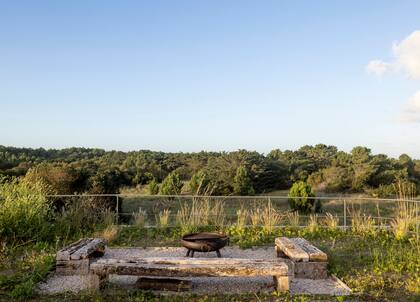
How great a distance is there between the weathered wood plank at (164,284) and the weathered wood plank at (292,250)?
136 cm

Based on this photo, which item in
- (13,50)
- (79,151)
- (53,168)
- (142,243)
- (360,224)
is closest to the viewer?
(142,243)

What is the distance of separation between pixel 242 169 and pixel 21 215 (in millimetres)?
18145

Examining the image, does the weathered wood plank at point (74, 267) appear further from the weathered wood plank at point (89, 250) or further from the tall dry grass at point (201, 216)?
the tall dry grass at point (201, 216)

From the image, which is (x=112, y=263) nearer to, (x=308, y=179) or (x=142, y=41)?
(x=142, y=41)

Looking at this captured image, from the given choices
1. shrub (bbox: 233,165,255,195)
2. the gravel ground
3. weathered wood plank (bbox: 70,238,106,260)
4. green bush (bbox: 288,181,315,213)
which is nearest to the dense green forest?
shrub (bbox: 233,165,255,195)

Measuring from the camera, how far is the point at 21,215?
6520 millimetres

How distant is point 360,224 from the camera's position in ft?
27.0

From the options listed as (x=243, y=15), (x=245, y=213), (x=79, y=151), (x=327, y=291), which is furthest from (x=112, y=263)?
(x=79, y=151)

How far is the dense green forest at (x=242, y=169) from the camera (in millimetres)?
22141

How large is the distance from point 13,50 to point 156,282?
8088 millimetres

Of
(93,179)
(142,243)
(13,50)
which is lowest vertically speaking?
(142,243)

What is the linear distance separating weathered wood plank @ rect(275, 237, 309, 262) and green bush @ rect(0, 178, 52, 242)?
12.7 ft

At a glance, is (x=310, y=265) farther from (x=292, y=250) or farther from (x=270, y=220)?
(x=270, y=220)

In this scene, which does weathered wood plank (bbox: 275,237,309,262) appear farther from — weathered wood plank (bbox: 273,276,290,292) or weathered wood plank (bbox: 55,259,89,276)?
weathered wood plank (bbox: 55,259,89,276)
